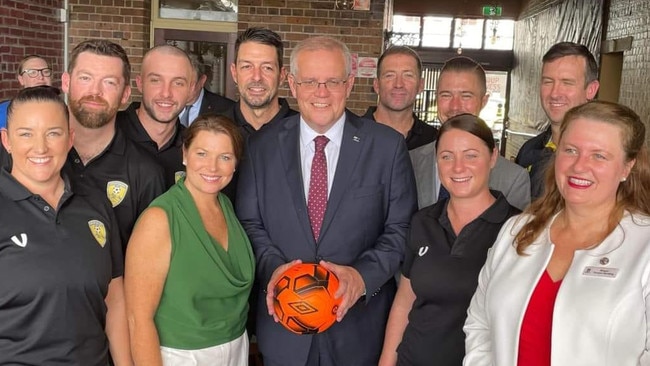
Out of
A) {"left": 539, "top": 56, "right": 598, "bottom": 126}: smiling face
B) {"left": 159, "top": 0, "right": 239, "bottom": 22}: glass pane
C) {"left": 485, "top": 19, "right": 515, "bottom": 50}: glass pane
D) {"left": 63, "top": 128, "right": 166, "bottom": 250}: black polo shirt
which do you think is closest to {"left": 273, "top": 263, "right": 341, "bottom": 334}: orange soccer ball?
{"left": 63, "top": 128, "right": 166, "bottom": 250}: black polo shirt

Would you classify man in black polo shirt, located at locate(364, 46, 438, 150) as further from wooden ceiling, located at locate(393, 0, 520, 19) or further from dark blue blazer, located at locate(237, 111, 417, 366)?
wooden ceiling, located at locate(393, 0, 520, 19)

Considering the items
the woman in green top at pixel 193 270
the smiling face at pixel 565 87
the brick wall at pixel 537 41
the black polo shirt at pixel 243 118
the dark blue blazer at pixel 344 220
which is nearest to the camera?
the woman in green top at pixel 193 270

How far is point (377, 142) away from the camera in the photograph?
9.39 feet

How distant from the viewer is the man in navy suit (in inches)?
108

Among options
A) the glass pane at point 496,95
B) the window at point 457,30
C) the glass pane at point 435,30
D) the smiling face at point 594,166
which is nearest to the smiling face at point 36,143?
the smiling face at point 594,166

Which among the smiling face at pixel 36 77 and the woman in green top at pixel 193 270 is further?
the smiling face at pixel 36 77

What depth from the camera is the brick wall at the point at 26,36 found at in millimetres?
6020

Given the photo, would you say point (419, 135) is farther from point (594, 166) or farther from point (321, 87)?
point (594, 166)

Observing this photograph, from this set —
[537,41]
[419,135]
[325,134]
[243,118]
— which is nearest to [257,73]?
[243,118]

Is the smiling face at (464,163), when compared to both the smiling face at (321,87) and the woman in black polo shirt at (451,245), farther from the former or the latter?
the smiling face at (321,87)

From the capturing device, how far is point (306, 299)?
2389mm

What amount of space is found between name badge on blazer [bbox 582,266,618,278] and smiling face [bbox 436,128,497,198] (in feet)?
2.43

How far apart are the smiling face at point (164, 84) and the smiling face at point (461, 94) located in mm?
1427

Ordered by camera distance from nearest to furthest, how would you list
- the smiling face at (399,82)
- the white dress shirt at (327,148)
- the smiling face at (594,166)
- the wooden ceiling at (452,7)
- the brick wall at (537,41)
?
the smiling face at (594,166) → the white dress shirt at (327,148) → the smiling face at (399,82) → the brick wall at (537,41) → the wooden ceiling at (452,7)
